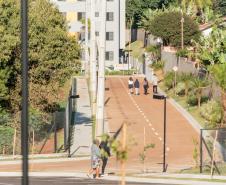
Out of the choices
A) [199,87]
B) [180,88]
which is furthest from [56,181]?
[180,88]

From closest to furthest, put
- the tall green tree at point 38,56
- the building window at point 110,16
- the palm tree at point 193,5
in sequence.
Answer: the tall green tree at point 38,56, the palm tree at point 193,5, the building window at point 110,16

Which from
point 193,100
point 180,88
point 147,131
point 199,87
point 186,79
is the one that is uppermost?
point 186,79

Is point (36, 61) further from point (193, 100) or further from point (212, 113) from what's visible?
point (193, 100)

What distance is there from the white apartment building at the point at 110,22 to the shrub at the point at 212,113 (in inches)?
2218

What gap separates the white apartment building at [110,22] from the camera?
10012 centimetres

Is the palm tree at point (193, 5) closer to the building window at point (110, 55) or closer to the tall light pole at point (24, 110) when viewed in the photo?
the building window at point (110, 55)

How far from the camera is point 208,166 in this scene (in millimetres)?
28453

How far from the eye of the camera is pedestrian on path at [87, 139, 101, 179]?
78.1ft

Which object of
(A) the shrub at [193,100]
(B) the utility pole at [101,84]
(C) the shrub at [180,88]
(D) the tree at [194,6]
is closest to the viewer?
(B) the utility pole at [101,84]

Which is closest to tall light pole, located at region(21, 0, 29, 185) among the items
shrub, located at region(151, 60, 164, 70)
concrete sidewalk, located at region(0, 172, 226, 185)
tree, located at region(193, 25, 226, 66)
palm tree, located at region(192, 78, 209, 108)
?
concrete sidewalk, located at region(0, 172, 226, 185)

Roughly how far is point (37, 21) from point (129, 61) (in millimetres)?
56522

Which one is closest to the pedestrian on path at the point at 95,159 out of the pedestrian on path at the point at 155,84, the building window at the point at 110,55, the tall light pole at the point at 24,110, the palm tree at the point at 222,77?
the tall light pole at the point at 24,110

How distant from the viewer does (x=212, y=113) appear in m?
41.3

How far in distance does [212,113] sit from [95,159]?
18.3 metres
